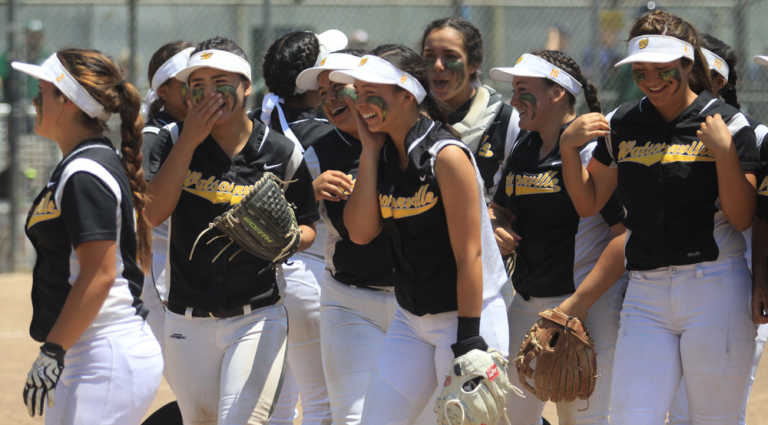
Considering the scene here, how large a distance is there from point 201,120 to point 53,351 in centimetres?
134

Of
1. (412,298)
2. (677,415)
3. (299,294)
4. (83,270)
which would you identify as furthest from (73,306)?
(677,415)

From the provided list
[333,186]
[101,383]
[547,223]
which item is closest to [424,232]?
[333,186]

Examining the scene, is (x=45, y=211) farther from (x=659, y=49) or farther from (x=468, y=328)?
(x=659, y=49)

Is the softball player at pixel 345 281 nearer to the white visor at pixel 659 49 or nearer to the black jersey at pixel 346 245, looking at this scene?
the black jersey at pixel 346 245

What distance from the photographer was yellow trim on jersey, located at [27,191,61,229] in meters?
3.75

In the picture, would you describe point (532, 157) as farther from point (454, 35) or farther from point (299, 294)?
point (299, 294)

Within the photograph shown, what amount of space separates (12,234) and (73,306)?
10.1 m

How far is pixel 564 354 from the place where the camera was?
4863mm

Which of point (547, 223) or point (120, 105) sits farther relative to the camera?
point (547, 223)

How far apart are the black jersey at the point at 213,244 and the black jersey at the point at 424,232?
67 centimetres

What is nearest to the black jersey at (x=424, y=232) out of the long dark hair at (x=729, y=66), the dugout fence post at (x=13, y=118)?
the long dark hair at (x=729, y=66)

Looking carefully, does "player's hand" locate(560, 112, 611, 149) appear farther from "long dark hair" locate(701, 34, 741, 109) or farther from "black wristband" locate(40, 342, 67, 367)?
"black wristband" locate(40, 342, 67, 367)

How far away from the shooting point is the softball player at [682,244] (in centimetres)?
436

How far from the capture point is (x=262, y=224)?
14.9ft
